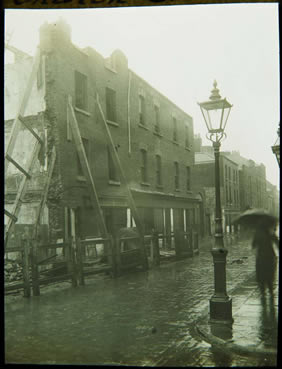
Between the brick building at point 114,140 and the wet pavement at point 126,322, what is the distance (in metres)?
1.38

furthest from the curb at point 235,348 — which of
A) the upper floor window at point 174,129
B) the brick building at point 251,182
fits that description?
the upper floor window at point 174,129

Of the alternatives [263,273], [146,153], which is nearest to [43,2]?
[146,153]

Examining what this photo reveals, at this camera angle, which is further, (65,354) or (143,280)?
(143,280)

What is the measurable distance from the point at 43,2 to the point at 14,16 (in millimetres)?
394

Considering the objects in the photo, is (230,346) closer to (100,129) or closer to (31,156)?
(31,156)

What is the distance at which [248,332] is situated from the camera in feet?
16.9

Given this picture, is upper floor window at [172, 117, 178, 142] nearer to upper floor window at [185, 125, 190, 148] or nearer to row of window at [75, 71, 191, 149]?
row of window at [75, 71, 191, 149]

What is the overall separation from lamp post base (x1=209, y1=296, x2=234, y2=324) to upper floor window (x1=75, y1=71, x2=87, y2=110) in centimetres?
411

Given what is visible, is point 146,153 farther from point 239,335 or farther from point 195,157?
point 239,335

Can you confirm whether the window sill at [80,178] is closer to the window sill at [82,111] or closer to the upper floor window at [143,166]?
the upper floor window at [143,166]

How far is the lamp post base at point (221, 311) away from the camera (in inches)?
225

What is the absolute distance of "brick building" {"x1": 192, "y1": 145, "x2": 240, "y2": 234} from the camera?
19.6 feet

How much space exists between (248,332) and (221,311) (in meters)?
0.64

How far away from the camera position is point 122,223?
9633 millimetres
